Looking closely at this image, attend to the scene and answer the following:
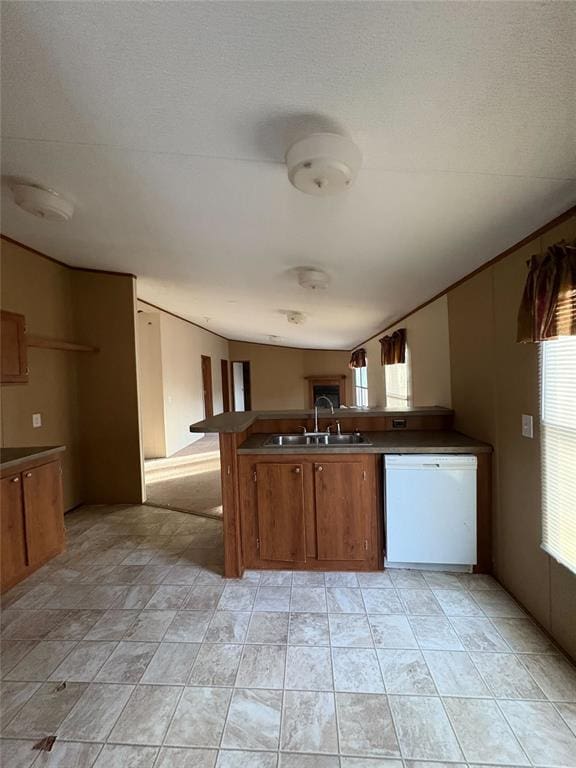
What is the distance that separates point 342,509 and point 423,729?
1.18m

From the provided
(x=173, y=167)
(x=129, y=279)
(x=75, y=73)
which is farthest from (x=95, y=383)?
(x=75, y=73)

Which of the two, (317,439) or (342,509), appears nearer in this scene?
(342,509)

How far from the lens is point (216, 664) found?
5.44ft

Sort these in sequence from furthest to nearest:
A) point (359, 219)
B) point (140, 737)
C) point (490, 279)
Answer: point (490, 279), point (359, 219), point (140, 737)

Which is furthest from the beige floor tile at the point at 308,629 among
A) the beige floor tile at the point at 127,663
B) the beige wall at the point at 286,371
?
the beige wall at the point at 286,371

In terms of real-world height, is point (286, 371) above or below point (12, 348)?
below

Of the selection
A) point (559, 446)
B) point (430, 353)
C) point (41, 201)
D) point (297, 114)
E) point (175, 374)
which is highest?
point (41, 201)

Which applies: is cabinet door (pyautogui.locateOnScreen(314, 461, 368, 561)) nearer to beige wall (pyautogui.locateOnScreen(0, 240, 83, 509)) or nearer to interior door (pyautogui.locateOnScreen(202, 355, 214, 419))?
beige wall (pyautogui.locateOnScreen(0, 240, 83, 509))

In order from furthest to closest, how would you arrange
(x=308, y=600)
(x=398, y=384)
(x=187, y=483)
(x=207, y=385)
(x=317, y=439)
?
(x=207, y=385), (x=398, y=384), (x=187, y=483), (x=317, y=439), (x=308, y=600)

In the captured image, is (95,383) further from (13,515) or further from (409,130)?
(409,130)

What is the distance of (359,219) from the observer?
5.99 feet

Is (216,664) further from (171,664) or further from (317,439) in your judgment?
(317,439)

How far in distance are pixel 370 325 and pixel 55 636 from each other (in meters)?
4.85

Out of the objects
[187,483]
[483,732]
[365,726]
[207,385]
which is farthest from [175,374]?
[483,732]
